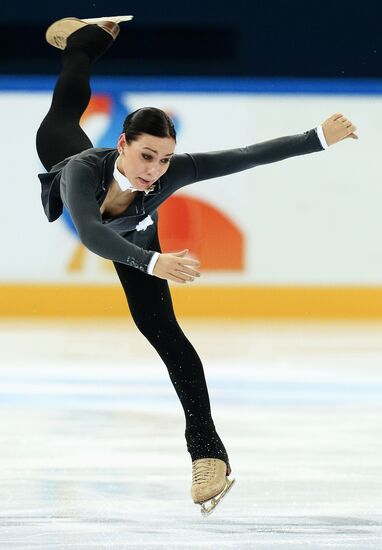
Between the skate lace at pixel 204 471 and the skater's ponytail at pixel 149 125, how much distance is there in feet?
3.39

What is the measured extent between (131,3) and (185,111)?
2125mm

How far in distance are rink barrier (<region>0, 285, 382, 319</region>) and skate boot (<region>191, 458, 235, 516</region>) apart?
22.7ft

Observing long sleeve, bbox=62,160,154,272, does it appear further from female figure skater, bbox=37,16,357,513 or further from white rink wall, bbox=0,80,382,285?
white rink wall, bbox=0,80,382,285

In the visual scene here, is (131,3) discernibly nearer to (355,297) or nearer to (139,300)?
(355,297)

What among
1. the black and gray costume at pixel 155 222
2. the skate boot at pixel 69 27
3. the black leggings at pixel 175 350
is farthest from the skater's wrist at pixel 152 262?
the skate boot at pixel 69 27

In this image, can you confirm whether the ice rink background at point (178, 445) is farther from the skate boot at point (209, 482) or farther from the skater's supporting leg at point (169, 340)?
the skater's supporting leg at point (169, 340)

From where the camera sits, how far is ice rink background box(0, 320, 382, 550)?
4082mm

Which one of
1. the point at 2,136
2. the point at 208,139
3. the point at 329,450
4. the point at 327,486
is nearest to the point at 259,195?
the point at 208,139

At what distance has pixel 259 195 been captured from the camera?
1152cm

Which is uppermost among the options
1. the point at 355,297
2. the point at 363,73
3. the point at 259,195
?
the point at 363,73

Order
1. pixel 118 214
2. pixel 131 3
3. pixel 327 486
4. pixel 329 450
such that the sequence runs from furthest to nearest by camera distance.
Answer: pixel 131 3 < pixel 329 450 < pixel 327 486 < pixel 118 214

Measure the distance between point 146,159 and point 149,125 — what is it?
0.33 feet

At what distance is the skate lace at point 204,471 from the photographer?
4293mm

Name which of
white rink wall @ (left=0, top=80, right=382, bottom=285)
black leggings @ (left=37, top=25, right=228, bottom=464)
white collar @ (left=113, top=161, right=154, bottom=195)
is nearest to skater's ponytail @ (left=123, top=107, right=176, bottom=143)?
white collar @ (left=113, top=161, right=154, bottom=195)
